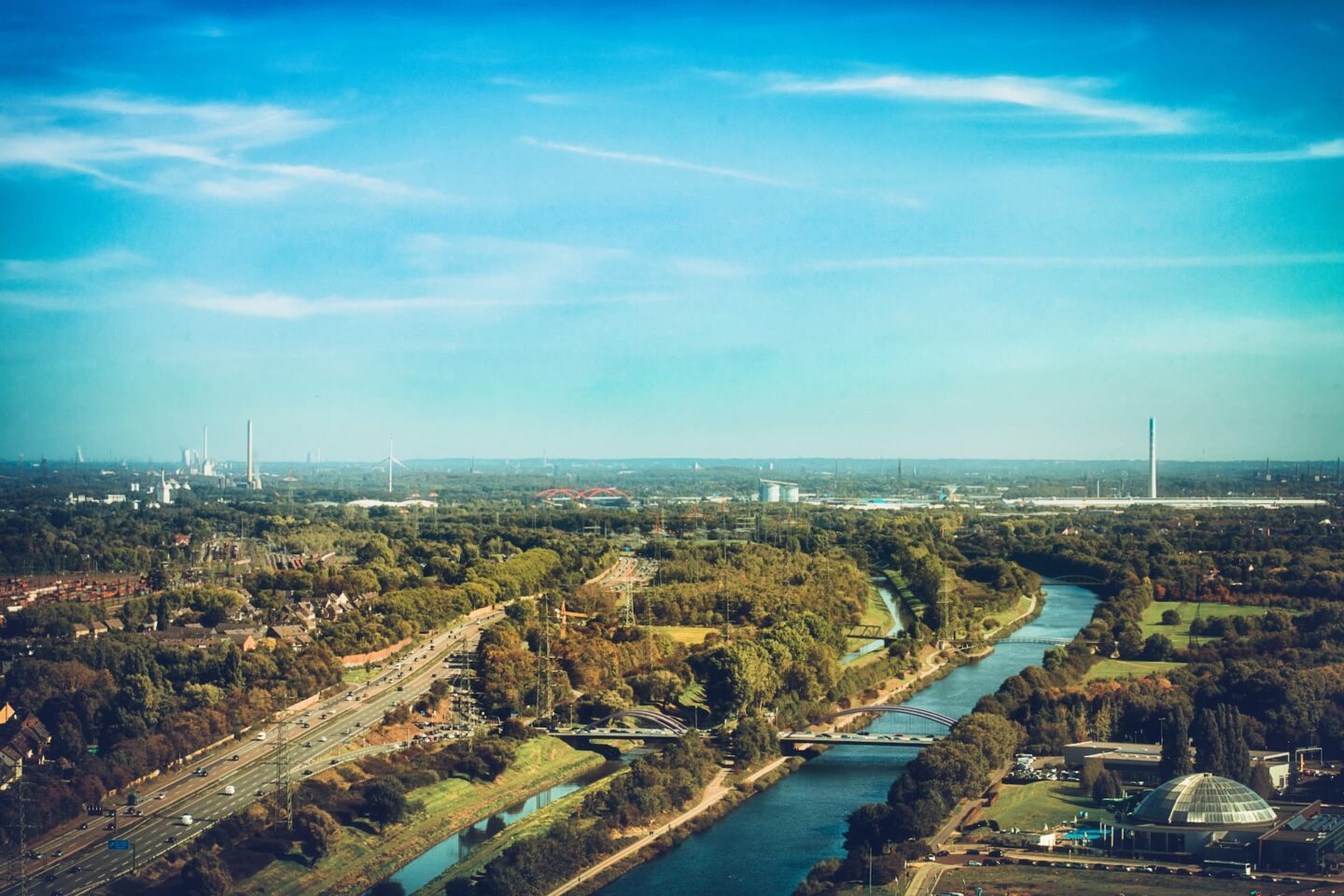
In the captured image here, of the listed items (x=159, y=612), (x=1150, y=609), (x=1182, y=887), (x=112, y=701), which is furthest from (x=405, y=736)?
(x=1150, y=609)

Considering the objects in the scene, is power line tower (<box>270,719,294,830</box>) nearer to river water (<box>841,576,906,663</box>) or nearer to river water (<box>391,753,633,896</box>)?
river water (<box>391,753,633,896</box>)

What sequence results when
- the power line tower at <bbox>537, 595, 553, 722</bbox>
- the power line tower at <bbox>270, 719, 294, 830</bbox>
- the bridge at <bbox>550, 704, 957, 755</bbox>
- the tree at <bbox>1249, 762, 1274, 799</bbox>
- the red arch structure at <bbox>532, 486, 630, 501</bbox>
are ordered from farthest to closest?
the red arch structure at <bbox>532, 486, 630, 501</bbox>
the power line tower at <bbox>537, 595, 553, 722</bbox>
the bridge at <bbox>550, 704, 957, 755</bbox>
the tree at <bbox>1249, 762, 1274, 799</bbox>
the power line tower at <bbox>270, 719, 294, 830</bbox>

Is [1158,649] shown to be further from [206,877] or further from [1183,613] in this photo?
[206,877]

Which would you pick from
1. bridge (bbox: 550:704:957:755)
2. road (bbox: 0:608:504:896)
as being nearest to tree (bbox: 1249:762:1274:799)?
bridge (bbox: 550:704:957:755)

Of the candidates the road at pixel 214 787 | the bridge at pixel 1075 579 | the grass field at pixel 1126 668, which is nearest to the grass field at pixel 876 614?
the bridge at pixel 1075 579

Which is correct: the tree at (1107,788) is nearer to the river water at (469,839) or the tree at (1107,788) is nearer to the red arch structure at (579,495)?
the river water at (469,839)

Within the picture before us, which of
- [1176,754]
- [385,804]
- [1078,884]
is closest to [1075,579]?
[1176,754]

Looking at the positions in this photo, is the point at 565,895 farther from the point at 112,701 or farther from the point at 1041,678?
the point at 1041,678
